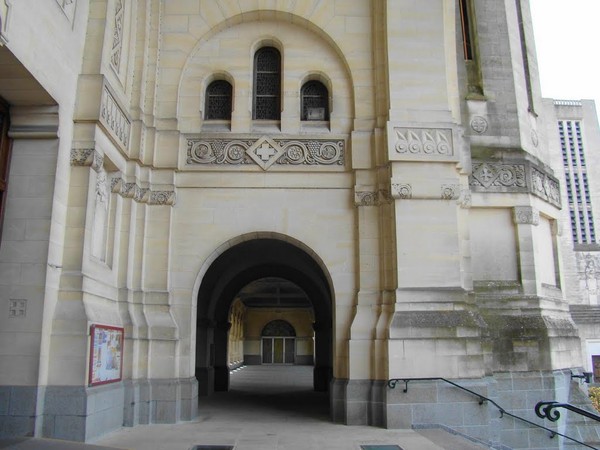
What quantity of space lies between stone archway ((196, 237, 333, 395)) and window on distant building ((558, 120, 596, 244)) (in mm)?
46282

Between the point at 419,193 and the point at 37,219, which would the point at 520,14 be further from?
the point at 37,219

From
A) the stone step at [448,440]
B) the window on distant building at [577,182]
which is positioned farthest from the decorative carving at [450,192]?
the window on distant building at [577,182]

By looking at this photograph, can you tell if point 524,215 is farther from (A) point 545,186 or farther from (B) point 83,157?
(B) point 83,157

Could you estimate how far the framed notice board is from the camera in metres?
10.2

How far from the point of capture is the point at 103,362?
35.0 ft

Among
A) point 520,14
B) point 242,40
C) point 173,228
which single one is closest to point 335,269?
point 173,228

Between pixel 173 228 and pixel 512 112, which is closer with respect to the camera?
pixel 173 228

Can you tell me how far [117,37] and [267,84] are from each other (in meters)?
3.81

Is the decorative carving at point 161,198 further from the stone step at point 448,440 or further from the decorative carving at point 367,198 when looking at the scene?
the stone step at point 448,440

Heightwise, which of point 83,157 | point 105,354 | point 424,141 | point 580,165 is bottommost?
point 105,354

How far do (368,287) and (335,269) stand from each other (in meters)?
0.86

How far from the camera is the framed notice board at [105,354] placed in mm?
10156

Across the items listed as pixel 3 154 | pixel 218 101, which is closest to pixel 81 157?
pixel 3 154

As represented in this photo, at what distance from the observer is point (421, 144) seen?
1311 centimetres
